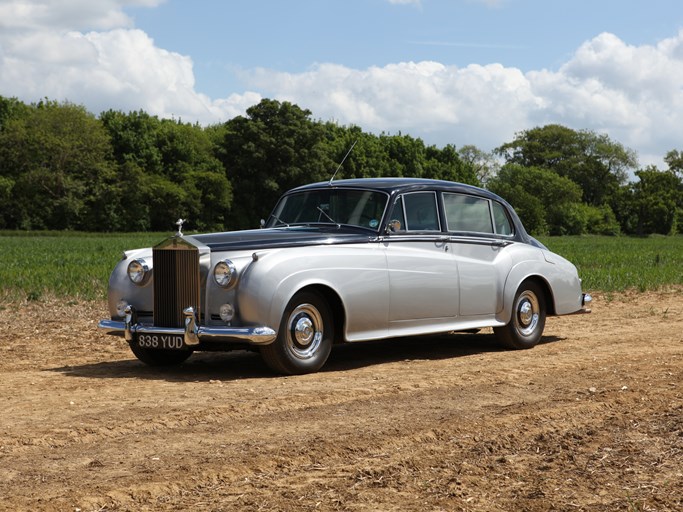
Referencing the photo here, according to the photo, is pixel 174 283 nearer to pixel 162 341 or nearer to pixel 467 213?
pixel 162 341

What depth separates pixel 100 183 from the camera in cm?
7812

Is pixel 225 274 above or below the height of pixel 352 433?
above

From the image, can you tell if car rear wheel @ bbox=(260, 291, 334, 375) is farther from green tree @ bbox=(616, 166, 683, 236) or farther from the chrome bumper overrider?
green tree @ bbox=(616, 166, 683, 236)

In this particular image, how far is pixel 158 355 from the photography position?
9.63 m

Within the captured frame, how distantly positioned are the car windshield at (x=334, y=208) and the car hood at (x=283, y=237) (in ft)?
0.44

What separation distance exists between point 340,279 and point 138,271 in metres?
1.92

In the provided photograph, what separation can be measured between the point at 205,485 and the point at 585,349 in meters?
6.74

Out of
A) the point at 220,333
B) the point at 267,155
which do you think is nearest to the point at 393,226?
the point at 220,333

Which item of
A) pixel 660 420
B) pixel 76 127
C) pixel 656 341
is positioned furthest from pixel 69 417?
pixel 76 127

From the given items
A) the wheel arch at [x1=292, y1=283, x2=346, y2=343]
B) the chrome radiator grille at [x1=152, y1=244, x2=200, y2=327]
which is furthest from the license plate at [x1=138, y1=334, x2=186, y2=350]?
the wheel arch at [x1=292, y1=283, x2=346, y2=343]

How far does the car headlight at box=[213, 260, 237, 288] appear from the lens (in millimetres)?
8461

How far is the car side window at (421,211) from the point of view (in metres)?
9.97

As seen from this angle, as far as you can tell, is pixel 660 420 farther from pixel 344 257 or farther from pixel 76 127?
pixel 76 127

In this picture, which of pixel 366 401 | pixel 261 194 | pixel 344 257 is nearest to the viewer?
pixel 366 401
